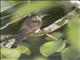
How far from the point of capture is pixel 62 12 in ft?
9.70

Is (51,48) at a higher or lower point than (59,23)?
lower

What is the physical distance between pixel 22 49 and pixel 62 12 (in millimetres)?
473

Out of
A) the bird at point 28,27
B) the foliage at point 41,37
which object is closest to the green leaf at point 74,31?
the foliage at point 41,37

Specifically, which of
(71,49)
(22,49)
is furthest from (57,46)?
(22,49)

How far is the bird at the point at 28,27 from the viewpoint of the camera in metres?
2.96

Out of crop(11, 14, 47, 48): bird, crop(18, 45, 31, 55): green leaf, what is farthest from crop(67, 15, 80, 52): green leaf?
crop(18, 45, 31, 55): green leaf

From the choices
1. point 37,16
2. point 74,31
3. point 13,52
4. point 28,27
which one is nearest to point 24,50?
point 13,52

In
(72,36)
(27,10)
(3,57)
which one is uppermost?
(27,10)

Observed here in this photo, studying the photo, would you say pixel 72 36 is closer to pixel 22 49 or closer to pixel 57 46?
pixel 57 46

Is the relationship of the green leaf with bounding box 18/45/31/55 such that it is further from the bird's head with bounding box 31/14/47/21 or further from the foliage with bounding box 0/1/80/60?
the bird's head with bounding box 31/14/47/21

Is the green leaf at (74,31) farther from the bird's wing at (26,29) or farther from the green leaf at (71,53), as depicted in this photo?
the bird's wing at (26,29)

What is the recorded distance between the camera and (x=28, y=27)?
2.96 metres

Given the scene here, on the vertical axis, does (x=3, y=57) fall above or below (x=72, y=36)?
below

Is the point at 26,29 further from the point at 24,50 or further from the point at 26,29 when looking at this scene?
the point at 24,50
